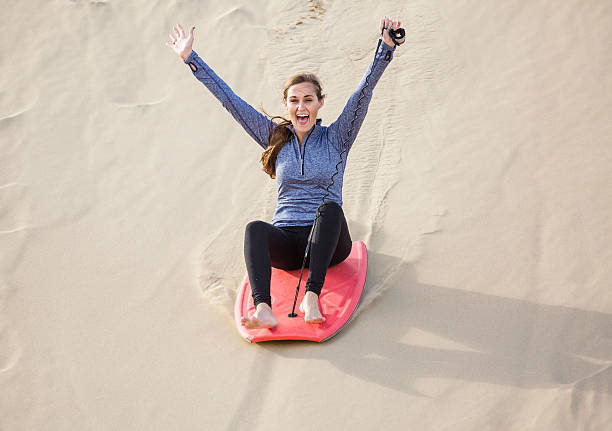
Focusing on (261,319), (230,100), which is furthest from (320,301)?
(230,100)

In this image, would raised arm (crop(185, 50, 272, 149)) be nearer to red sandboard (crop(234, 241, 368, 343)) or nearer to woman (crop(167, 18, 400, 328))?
woman (crop(167, 18, 400, 328))

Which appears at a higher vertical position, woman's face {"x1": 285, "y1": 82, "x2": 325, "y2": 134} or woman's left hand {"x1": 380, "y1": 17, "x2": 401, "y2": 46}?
woman's left hand {"x1": 380, "y1": 17, "x2": 401, "y2": 46}

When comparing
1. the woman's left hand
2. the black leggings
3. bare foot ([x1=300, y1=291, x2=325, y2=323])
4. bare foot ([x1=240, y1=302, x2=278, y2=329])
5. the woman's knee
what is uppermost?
the woman's left hand

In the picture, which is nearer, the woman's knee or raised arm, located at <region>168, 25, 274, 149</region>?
the woman's knee

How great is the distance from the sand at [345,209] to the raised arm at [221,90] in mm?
672

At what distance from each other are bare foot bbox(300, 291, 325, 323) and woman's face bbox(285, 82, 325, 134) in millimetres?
820

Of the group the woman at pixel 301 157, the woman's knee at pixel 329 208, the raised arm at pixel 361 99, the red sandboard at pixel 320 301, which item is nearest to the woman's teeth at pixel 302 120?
the woman at pixel 301 157

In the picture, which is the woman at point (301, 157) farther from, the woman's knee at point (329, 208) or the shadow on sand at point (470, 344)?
the shadow on sand at point (470, 344)

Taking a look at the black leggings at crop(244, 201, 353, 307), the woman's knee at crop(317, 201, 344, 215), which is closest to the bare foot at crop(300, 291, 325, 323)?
the black leggings at crop(244, 201, 353, 307)

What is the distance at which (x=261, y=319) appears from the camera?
245cm

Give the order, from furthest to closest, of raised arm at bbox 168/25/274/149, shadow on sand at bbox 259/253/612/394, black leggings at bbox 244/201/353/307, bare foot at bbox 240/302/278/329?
raised arm at bbox 168/25/274/149 < black leggings at bbox 244/201/353/307 < bare foot at bbox 240/302/278/329 < shadow on sand at bbox 259/253/612/394

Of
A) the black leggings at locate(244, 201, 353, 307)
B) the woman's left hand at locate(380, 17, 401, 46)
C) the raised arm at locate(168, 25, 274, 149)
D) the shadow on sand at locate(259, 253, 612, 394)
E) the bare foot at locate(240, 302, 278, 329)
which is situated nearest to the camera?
the shadow on sand at locate(259, 253, 612, 394)

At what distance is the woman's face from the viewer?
111 inches

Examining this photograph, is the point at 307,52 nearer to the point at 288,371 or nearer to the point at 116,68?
the point at 116,68
